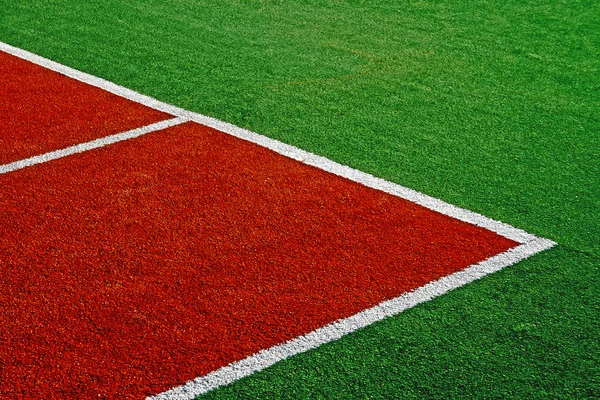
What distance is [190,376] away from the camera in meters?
3.19

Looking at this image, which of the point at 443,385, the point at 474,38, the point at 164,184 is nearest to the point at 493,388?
the point at 443,385

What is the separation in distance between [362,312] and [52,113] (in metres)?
3.02

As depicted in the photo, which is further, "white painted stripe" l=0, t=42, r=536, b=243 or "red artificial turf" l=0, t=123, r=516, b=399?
"white painted stripe" l=0, t=42, r=536, b=243

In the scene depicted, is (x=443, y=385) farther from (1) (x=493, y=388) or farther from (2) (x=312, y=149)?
(2) (x=312, y=149)

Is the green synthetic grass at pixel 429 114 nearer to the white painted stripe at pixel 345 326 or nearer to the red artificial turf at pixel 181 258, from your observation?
the white painted stripe at pixel 345 326

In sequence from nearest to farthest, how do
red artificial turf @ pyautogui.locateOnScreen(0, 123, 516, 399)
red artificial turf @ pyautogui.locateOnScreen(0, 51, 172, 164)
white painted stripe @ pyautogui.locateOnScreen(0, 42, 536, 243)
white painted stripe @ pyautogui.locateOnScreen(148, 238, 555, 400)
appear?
white painted stripe @ pyautogui.locateOnScreen(148, 238, 555, 400) < red artificial turf @ pyautogui.locateOnScreen(0, 123, 516, 399) < white painted stripe @ pyautogui.locateOnScreen(0, 42, 536, 243) < red artificial turf @ pyautogui.locateOnScreen(0, 51, 172, 164)

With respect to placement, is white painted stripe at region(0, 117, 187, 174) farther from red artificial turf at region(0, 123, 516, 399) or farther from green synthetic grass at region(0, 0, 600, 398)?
green synthetic grass at region(0, 0, 600, 398)

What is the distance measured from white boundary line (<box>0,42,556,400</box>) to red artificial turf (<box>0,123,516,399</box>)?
54 millimetres

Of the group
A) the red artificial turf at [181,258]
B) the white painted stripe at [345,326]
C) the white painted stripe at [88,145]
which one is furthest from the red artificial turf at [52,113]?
the white painted stripe at [345,326]

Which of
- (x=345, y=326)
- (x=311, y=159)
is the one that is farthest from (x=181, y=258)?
(x=311, y=159)

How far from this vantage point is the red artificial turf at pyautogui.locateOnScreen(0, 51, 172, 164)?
5.20m

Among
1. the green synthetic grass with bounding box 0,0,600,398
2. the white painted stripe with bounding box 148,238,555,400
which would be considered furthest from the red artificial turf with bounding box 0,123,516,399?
the green synthetic grass with bounding box 0,0,600,398

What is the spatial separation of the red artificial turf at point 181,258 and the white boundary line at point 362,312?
54 mm

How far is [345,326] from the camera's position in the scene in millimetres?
3512
